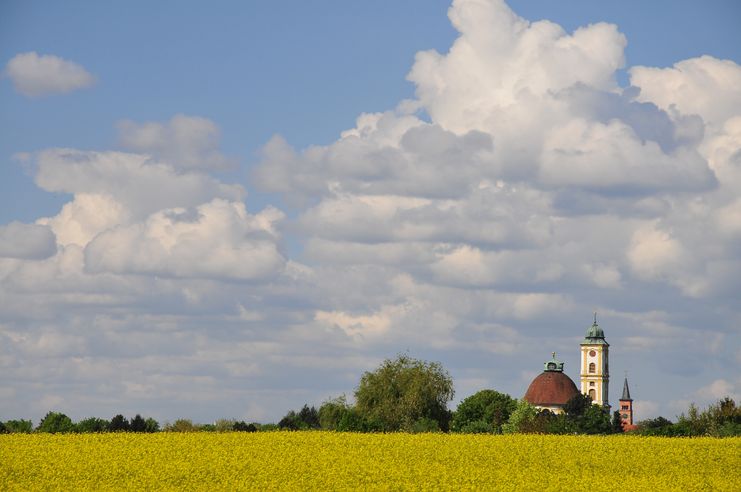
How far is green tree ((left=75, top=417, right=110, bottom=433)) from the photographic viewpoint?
80.6 metres

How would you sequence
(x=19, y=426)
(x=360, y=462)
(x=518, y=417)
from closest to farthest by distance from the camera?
(x=360, y=462), (x=19, y=426), (x=518, y=417)

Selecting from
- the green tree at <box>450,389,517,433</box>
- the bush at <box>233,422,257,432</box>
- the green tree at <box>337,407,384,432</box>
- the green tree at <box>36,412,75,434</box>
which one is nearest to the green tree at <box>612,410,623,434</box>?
the green tree at <box>450,389,517,433</box>

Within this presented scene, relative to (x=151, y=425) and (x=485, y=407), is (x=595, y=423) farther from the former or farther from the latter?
(x=151, y=425)

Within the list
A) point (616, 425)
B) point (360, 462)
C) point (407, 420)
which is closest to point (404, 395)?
point (407, 420)

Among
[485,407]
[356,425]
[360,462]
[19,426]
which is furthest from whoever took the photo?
[485,407]

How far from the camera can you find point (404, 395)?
126 meters

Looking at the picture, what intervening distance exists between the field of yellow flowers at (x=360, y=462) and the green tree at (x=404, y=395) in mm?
52760

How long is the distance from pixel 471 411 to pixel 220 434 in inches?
4709

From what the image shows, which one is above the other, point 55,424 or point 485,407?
point 485,407

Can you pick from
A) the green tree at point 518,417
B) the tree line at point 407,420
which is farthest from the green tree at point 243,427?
the green tree at point 518,417

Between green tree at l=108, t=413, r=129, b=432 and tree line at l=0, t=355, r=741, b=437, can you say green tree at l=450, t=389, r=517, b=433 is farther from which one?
green tree at l=108, t=413, r=129, b=432

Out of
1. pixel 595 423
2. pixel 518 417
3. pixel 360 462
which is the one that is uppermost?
pixel 518 417

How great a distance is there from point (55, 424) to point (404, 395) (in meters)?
51.0

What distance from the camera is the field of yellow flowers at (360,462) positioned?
2003 inches
